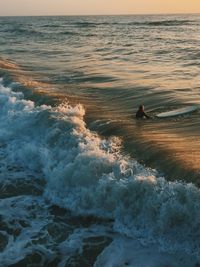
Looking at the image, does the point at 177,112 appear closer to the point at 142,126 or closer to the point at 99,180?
the point at 142,126

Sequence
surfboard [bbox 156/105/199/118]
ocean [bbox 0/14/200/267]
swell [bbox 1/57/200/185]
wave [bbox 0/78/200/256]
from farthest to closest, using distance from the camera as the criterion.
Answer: surfboard [bbox 156/105/199/118] → swell [bbox 1/57/200/185] → wave [bbox 0/78/200/256] → ocean [bbox 0/14/200/267]

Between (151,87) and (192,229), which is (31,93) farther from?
(192,229)

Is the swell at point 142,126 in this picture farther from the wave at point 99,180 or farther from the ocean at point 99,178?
the wave at point 99,180

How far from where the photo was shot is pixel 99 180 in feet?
29.2

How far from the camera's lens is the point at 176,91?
53.3 ft

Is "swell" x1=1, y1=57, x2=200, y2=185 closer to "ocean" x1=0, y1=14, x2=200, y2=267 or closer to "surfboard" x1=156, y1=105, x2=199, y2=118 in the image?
"ocean" x1=0, y1=14, x2=200, y2=267

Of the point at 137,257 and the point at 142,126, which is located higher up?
the point at 142,126

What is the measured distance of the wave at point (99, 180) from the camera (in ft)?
24.4

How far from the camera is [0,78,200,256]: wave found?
24.4 ft

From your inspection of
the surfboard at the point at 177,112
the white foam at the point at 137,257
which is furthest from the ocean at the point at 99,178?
the surfboard at the point at 177,112

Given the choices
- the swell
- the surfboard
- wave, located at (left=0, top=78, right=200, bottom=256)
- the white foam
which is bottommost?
the white foam

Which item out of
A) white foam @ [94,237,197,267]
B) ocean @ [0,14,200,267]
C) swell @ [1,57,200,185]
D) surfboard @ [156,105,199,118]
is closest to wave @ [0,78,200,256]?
ocean @ [0,14,200,267]

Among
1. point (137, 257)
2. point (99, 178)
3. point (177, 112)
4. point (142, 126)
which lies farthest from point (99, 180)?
point (177, 112)

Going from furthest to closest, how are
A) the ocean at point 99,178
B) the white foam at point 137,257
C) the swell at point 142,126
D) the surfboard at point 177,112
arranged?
1. the surfboard at point 177,112
2. the swell at point 142,126
3. the ocean at point 99,178
4. the white foam at point 137,257
